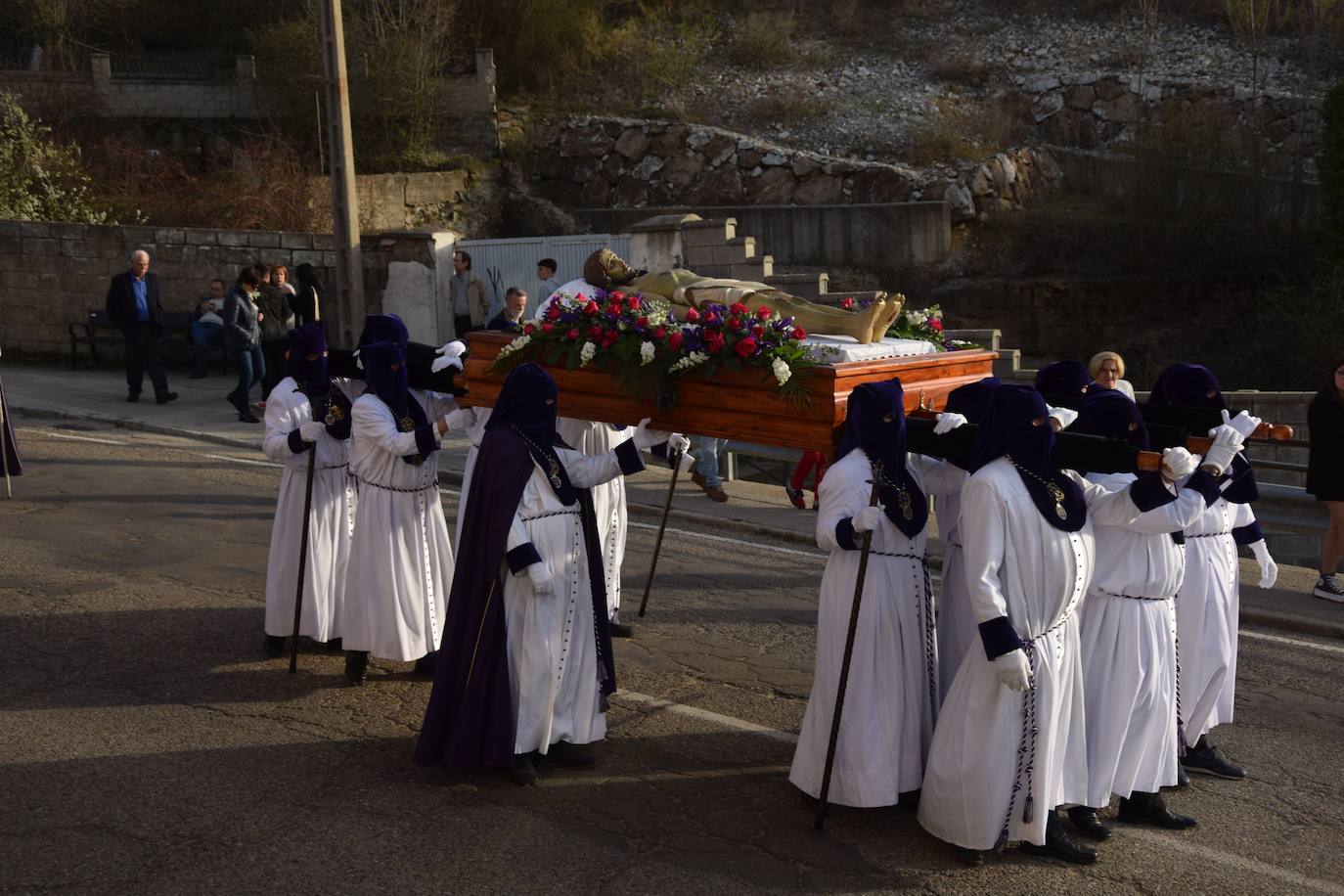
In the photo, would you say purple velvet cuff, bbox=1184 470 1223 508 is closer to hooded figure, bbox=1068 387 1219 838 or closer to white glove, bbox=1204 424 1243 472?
hooded figure, bbox=1068 387 1219 838

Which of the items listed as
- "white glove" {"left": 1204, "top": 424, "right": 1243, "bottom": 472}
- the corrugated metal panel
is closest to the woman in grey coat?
the corrugated metal panel

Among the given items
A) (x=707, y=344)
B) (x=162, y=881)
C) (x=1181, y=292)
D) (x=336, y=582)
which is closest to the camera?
(x=162, y=881)

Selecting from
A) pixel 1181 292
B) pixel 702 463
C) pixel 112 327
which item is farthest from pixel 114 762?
pixel 1181 292

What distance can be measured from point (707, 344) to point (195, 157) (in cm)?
2209

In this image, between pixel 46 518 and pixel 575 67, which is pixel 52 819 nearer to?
pixel 46 518

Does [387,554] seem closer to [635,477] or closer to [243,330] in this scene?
[635,477]

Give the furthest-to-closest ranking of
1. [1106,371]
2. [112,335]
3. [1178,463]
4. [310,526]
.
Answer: [112,335], [310,526], [1106,371], [1178,463]

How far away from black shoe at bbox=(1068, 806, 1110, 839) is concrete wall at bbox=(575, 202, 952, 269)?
687 inches

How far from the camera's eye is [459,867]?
5.52 metres

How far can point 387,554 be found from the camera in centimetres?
758

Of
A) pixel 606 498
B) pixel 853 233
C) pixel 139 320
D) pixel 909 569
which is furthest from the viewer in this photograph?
pixel 853 233

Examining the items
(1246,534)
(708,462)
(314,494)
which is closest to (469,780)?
(314,494)

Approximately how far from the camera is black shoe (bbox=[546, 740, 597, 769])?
21.7ft

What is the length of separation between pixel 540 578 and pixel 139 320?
12.3 metres
